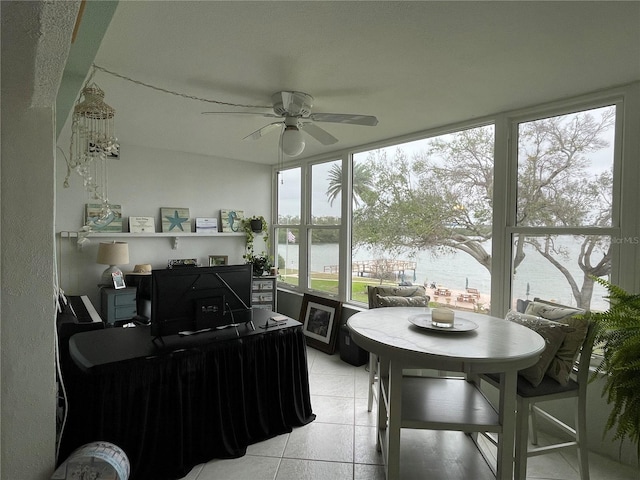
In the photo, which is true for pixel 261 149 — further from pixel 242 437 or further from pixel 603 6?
pixel 603 6

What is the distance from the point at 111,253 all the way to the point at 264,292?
196cm

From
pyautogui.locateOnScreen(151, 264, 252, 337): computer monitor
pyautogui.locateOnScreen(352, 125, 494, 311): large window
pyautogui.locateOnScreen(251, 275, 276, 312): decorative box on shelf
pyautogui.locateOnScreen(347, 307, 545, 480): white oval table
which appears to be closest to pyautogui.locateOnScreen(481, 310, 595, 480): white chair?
pyautogui.locateOnScreen(347, 307, 545, 480): white oval table

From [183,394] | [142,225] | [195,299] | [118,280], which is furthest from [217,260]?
[183,394]

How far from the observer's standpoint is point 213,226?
5031 mm

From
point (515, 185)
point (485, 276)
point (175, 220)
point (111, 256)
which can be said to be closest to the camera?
point (515, 185)

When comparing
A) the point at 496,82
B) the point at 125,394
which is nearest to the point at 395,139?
the point at 496,82

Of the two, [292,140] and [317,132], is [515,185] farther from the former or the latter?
[292,140]


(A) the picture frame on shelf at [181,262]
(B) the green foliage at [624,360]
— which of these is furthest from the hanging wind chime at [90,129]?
(B) the green foliage at [624,360]

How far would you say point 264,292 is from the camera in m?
4.94

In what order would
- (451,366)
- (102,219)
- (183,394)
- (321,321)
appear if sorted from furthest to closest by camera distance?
(321,321) < (102,219) < (183,394) < (451,366)

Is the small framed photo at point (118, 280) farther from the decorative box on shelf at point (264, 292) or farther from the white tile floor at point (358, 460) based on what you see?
the white tile floor at point (358, 460)

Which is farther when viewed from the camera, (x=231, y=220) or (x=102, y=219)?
(x=231, y=220)

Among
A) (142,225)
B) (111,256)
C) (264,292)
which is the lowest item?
(264,292)

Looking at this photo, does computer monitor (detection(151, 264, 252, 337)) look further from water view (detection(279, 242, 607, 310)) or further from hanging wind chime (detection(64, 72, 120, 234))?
water view (detection(279, 242, 607, 310))
